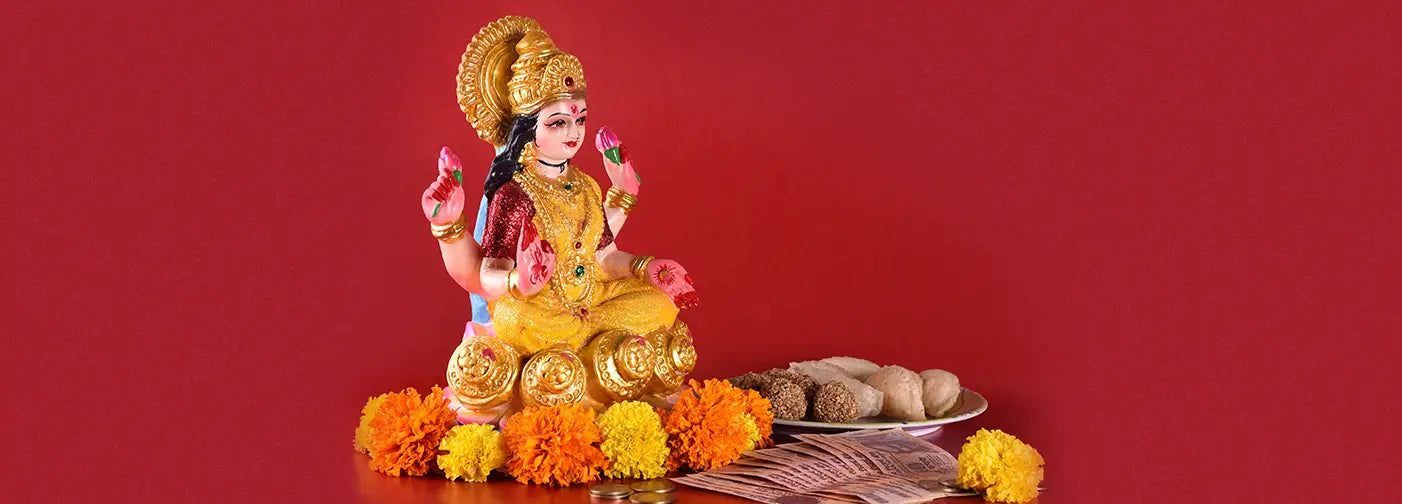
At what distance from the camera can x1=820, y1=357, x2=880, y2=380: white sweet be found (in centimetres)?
693

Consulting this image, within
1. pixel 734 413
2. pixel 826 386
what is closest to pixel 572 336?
pixel 734 413

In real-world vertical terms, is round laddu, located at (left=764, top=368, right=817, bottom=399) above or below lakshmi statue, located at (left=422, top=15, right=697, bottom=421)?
below

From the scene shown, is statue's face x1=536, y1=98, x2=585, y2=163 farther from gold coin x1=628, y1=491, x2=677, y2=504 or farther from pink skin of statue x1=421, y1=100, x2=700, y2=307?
gold coin x1=628, y1=491, x2=677, y2=504

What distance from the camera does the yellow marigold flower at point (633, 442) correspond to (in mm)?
5637

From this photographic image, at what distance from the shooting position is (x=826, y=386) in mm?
6363

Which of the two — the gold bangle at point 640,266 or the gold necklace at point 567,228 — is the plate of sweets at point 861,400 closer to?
the gold bangle at point 640,266

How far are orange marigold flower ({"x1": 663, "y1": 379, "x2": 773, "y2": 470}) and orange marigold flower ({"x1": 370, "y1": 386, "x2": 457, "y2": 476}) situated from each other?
2.55 feet

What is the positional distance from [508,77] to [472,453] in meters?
1.38

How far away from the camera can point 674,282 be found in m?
6.05

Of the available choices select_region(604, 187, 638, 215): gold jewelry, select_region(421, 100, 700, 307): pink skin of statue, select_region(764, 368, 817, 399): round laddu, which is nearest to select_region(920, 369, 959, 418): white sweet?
select_region(764, 368, 817, 399): round laddu

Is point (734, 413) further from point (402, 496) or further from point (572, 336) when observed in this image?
point (402, 496)

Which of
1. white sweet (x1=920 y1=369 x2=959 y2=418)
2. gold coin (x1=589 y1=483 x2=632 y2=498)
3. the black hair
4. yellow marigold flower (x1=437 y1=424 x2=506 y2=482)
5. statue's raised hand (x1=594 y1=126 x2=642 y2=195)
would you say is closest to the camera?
gold coin (x1=589 y1=483 x2=632 y2=498)

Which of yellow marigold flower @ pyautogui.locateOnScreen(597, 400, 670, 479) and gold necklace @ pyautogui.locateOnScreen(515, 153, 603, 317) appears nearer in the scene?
yellow marigold flower @ pyautogui.locateOnScreen(597, 400, 670, 479)

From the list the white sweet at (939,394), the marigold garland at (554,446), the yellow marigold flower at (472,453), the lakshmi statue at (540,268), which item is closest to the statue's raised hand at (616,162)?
the lakshmi statue at (540,268)
